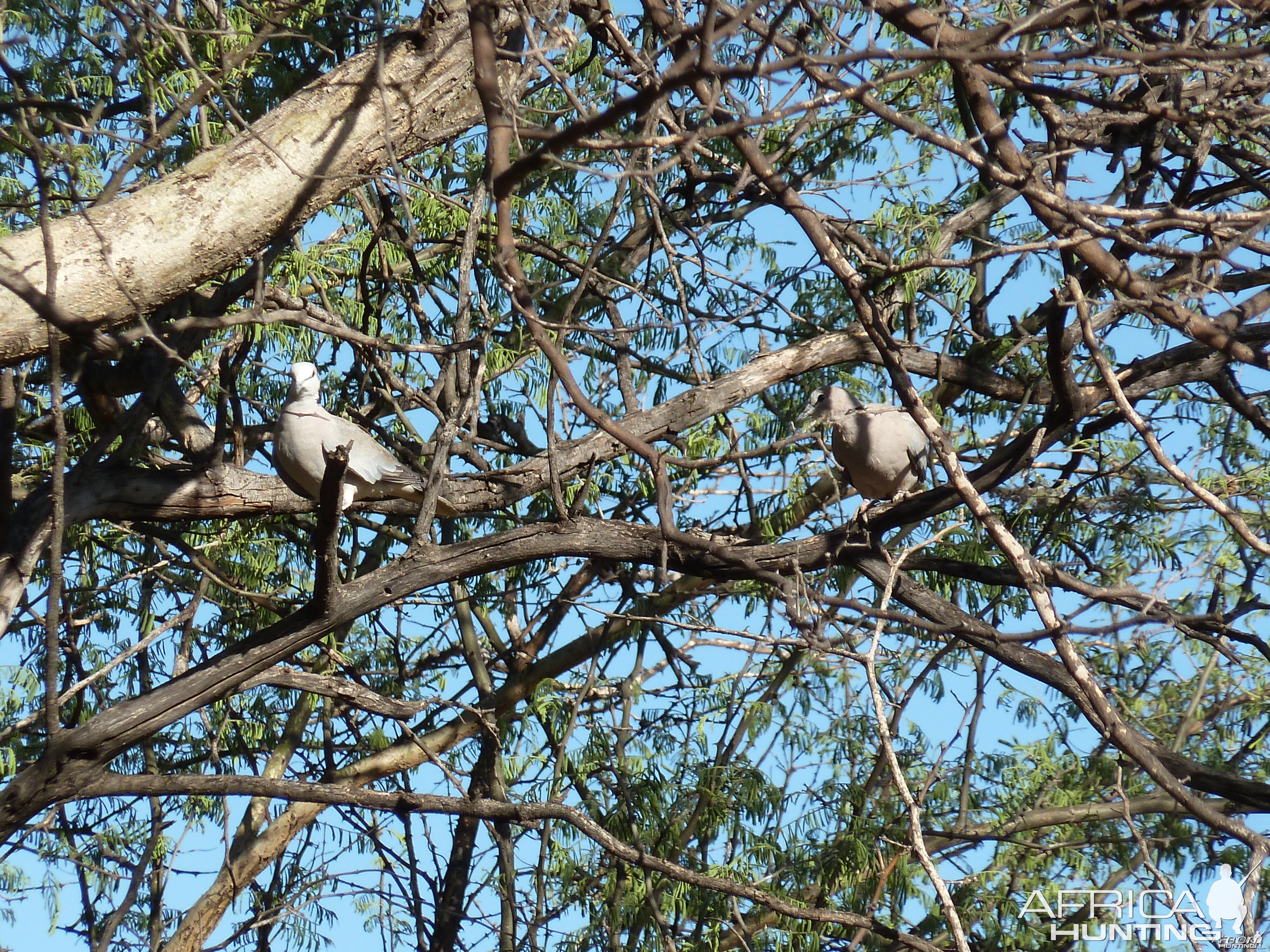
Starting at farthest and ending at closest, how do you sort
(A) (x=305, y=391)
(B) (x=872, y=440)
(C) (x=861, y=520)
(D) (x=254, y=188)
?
(B) (x=872, y=440) < (A) (x=305, y=391) < (C) (x=861, y=520) < (D) (x=254, y=188)

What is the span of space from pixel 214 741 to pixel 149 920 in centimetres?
131

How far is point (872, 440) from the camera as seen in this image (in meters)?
5.38

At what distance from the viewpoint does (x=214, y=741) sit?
512cm

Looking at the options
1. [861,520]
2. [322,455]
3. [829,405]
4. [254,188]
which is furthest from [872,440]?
[254,188]

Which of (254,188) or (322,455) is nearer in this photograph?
(254,188)

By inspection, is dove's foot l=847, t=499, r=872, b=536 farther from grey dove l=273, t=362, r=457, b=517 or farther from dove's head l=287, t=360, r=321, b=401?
dove's head l=287, t=360, r=321, b=401

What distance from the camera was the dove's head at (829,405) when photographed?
552 centimetres

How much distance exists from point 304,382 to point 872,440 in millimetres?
2504

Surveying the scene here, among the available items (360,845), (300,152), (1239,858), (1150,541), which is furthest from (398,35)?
(1239,858)

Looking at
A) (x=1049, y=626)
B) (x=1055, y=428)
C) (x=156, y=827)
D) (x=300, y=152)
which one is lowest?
(x=1049, y=626)

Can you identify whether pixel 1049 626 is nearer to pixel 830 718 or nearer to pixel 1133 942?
pixel 1133 942

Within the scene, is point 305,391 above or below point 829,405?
below

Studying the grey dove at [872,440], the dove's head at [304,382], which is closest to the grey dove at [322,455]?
the dove's head at [304,382]

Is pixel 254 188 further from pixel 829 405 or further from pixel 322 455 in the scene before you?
pixel 829 405
